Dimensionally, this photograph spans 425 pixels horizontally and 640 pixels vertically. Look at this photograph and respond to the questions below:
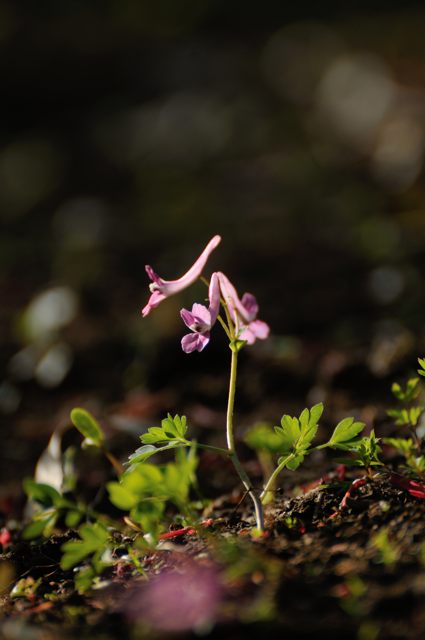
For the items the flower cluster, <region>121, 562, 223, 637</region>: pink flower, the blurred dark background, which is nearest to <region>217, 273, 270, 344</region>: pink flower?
the flower cluster

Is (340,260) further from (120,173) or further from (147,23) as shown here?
(147,23)

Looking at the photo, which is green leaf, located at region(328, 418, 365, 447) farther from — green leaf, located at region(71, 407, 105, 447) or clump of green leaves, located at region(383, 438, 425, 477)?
green leaf, located at region(71, 407, 105, 447)

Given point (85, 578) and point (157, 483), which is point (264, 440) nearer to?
point (157, 483)

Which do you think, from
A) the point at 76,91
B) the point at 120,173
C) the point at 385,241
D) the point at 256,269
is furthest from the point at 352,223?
the point at 76,91

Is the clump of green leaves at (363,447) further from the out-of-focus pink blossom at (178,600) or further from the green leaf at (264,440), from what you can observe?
the out-of-focus pink blossom at (178,600)

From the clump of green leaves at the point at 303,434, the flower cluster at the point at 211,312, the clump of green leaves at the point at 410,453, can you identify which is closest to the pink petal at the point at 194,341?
the flower cluster at the point at 211,312
